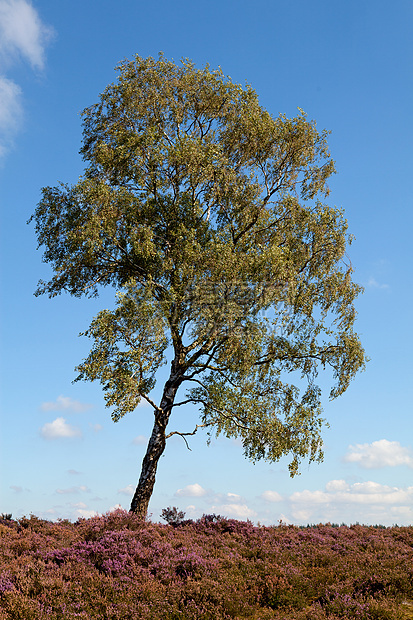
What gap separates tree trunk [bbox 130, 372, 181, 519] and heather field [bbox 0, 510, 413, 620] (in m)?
2.61

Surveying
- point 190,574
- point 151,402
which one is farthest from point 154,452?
point 190,574

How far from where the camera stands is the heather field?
945 cm

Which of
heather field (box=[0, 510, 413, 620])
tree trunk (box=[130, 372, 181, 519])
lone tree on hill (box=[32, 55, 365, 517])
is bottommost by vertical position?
heather field (box=[0, 510, 413, 620])

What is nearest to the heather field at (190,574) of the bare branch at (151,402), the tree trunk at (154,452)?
the tree trunk at (154,452)

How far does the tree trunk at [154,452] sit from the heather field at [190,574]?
2.61 meters

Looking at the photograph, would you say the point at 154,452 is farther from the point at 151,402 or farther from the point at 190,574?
the point at 190,574

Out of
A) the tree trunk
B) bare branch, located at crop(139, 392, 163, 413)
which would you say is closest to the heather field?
the tree trunk

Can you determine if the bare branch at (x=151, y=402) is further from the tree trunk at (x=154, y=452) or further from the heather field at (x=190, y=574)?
the heather field at (x=190, y=574)

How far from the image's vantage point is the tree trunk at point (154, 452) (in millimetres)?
17623

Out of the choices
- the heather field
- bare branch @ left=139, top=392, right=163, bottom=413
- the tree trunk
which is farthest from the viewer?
the tree trunk

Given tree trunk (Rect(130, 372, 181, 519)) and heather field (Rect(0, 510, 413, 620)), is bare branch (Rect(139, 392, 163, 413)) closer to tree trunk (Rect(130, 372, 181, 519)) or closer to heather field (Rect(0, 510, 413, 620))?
tree trunk (Rect(130, 372, 181, 519))

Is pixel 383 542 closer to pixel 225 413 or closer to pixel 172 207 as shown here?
pixel 225 413

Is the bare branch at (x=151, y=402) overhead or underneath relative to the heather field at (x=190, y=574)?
overhead

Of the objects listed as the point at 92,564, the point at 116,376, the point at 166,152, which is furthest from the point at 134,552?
the point at 166,152
